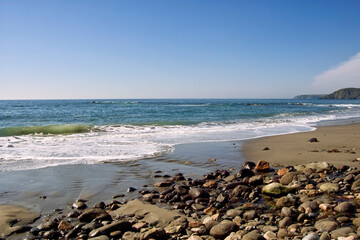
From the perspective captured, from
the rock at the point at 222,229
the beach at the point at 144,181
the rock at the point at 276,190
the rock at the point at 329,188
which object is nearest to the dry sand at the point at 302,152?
the beach at the point at 144,181

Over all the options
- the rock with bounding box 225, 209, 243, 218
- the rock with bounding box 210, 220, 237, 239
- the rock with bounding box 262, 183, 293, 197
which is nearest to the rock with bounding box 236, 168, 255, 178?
the rock with bounding box 262, 183, 293, 197

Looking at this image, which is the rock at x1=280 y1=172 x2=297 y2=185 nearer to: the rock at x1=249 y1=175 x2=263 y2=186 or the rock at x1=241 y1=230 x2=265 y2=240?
the rock at x1=249 y1=175 x2=263 y2=186

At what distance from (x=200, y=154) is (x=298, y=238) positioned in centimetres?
641

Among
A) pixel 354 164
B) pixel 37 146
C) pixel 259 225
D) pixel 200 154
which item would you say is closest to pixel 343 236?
pixel 259 225

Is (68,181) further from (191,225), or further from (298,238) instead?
Result: (298,238)

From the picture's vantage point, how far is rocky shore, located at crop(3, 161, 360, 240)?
12.6 ft

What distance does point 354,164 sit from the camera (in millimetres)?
7680

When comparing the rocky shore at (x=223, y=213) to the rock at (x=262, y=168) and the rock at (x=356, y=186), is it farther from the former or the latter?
the rock at (x=262, y=168)

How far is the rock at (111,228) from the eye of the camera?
3.97 m

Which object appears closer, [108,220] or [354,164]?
[108,220]

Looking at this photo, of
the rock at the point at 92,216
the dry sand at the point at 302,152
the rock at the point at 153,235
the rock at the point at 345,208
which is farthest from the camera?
the dry sand at the point at 302,152

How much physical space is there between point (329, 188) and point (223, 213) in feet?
7.64

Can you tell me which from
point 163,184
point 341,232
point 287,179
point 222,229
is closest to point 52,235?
point 222,229

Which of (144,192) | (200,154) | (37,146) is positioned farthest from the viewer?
(37,146)
